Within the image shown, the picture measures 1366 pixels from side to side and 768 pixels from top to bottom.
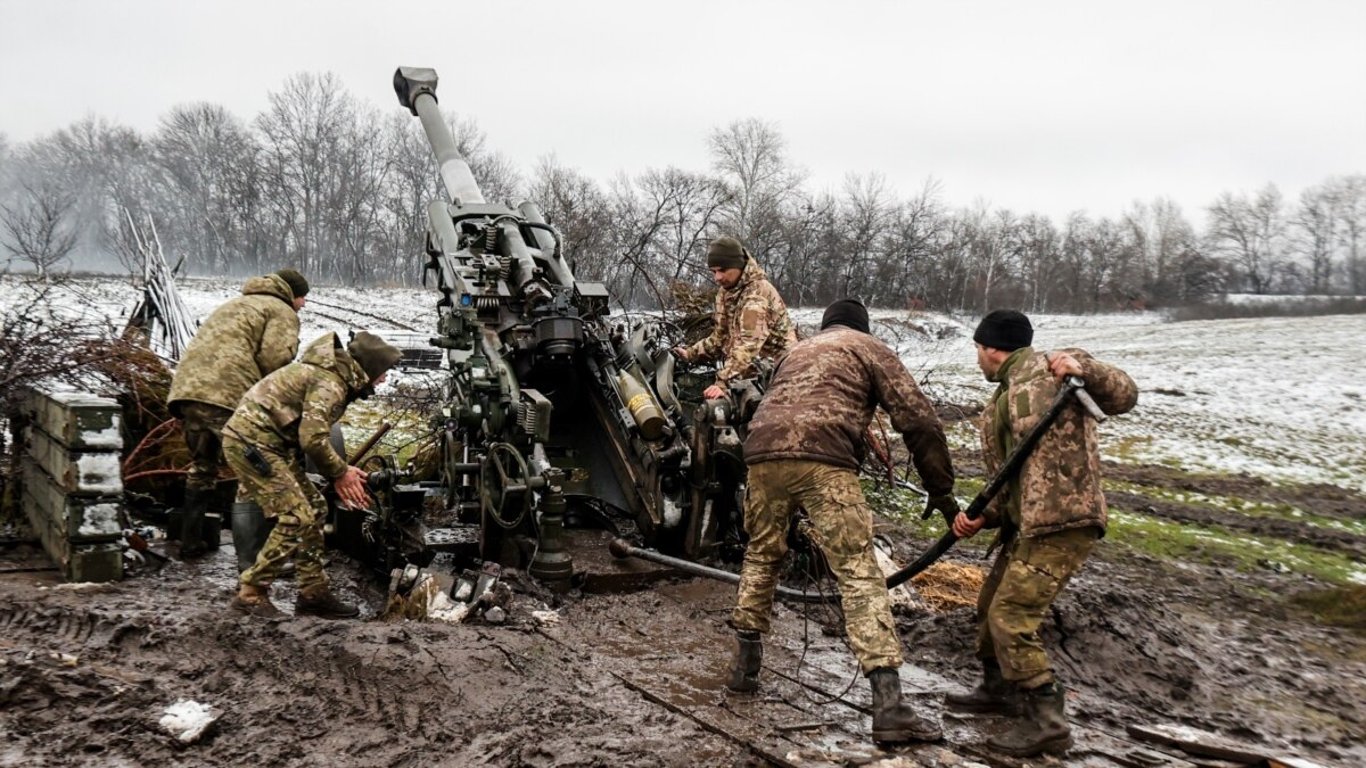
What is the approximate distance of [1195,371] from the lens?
23141 millimetres

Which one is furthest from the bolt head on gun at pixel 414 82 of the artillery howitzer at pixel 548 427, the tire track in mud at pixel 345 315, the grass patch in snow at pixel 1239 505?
the tire track in mud at pixel 345 315

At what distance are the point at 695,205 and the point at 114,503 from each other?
106 ft

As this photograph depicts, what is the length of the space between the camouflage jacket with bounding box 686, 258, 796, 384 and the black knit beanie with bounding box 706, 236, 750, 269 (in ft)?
0.46

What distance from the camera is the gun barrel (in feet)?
31.1

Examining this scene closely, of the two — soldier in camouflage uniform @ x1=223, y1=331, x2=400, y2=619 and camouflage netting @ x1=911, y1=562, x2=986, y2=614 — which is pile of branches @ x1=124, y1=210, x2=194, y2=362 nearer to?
soldier in camouflage uniform @ x1=223, y1=331, x2=400, y2=619

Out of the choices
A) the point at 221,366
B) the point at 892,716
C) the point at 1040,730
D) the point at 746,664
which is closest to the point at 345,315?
the point at 221,366

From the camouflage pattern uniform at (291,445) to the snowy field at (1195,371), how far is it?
4.65 m

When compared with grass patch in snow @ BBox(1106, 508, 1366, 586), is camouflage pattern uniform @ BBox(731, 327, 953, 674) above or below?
above

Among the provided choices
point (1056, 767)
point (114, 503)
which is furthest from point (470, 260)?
point (1056, 767)

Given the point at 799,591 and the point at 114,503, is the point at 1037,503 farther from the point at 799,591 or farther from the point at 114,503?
the point at 114,503

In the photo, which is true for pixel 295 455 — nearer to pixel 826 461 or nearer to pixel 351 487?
pixel 351 487

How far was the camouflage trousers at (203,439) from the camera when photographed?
6.60m

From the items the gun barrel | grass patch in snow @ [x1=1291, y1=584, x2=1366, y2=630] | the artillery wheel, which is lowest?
grass patch in snow @ [x1=1291, y1=584, x2=1366, y2=630]

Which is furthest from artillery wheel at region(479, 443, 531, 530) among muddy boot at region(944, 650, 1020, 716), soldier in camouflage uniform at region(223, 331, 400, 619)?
muddy boot at region(944, 650, 1020, 716)
